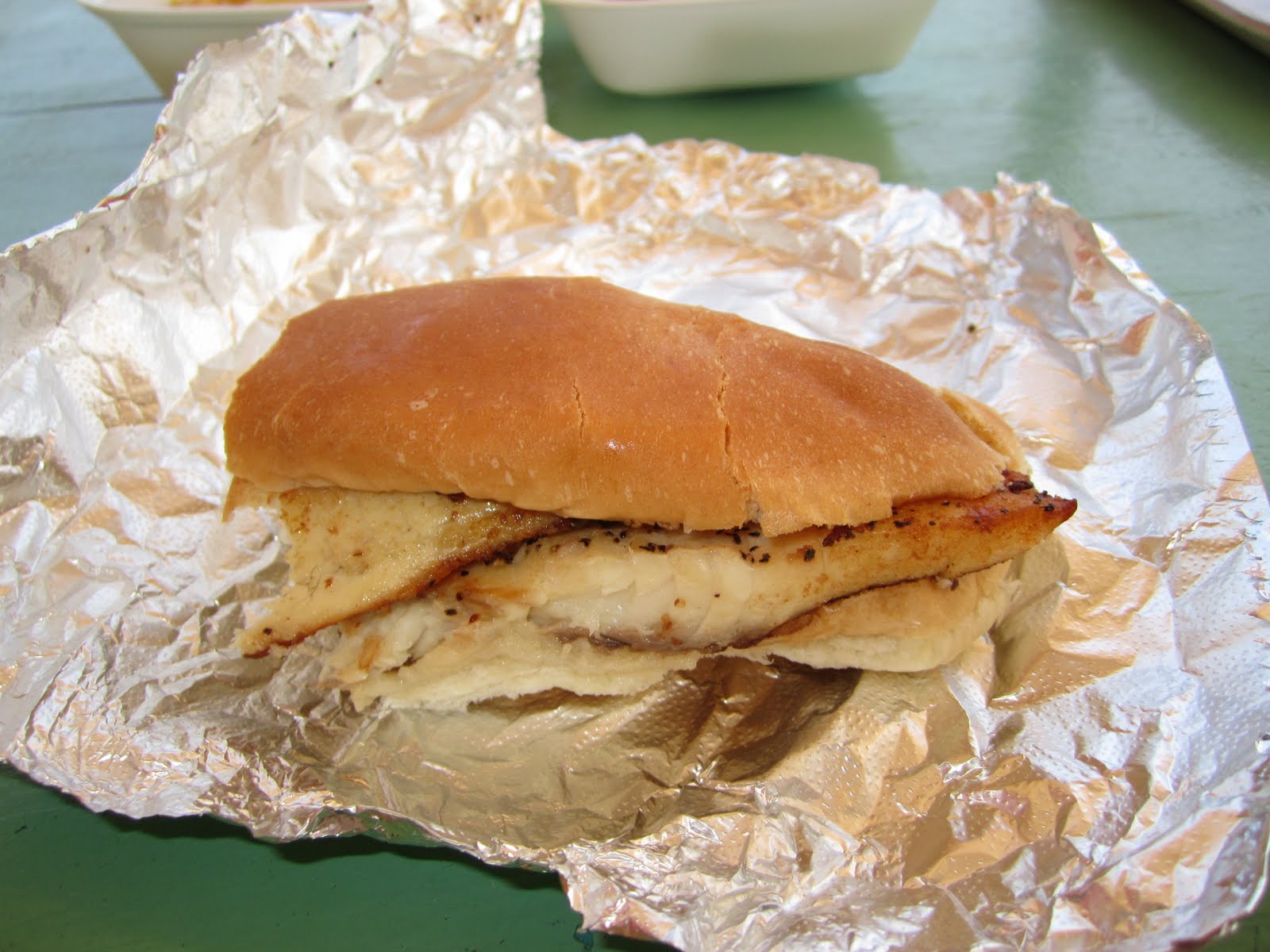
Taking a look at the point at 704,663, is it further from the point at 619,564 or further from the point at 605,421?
the point at 605,421

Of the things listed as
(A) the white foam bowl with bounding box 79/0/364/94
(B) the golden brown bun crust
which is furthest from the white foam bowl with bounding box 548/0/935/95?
(B) the golden brown bun crust

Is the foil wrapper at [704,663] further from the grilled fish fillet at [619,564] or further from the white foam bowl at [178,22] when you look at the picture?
the white foam bowl at [178,22]

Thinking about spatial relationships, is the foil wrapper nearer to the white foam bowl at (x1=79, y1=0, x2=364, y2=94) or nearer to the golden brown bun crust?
the golden brown bun crust

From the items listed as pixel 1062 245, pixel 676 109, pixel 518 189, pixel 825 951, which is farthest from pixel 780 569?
pixel 676 109

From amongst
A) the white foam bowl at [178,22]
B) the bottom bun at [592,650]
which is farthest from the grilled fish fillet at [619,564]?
the white foam bowl at [178,22]

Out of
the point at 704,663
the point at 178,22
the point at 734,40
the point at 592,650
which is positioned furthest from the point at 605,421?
the point at 178,22

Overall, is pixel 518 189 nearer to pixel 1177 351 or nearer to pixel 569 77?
pixel 569 77

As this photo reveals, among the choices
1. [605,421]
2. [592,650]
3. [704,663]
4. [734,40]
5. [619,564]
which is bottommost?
[704,663]
